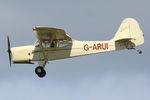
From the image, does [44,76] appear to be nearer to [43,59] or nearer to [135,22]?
[43,59]

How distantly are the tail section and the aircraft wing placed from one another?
317cm

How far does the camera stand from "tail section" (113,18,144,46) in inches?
1046

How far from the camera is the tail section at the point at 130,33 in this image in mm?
26573

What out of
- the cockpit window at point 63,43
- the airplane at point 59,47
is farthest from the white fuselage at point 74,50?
the cockpit window at point 63,43

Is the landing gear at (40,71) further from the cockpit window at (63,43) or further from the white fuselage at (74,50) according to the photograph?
the cockpit window at (63,43)

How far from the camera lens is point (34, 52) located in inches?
1056

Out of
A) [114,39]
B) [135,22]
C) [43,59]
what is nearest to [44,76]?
[43,59]

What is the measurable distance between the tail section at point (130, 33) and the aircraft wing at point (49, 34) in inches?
125

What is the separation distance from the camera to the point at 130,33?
27281 millimetres

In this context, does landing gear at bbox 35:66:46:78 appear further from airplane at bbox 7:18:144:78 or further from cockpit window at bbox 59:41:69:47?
cockpit window at bbox 59:41:69:47

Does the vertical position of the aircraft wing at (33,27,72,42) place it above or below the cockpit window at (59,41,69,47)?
above

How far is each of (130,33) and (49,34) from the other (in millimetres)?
4958

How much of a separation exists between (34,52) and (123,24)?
5802 mm

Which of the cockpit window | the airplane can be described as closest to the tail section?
the airplane
